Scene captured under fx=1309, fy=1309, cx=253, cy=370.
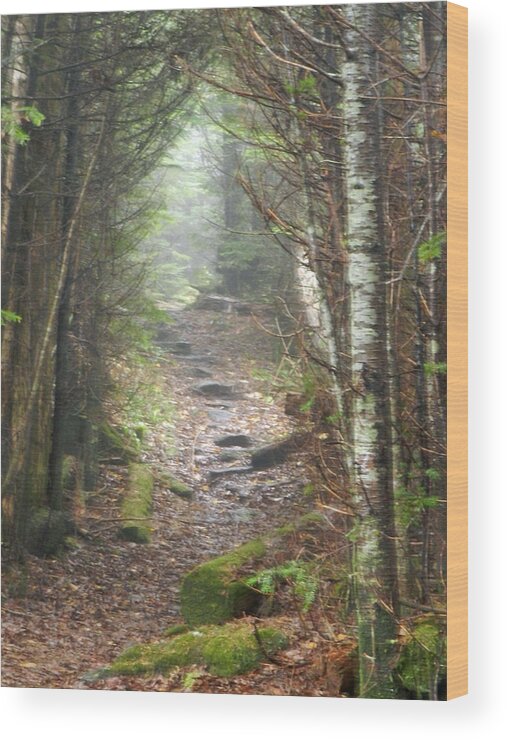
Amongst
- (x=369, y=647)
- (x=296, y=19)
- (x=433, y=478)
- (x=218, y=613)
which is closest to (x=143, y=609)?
(x=218, y=613)

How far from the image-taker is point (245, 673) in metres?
7.02

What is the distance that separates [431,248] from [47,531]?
2.63m

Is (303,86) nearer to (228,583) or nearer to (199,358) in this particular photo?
(199,358)

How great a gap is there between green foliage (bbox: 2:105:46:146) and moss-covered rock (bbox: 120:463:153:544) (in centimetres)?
202

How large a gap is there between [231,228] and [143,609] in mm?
2132

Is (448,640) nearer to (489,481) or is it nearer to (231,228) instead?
(489,481)

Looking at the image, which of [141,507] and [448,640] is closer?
[448,640]

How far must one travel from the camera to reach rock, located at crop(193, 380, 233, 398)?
7.11 metres

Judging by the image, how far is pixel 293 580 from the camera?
6996mm

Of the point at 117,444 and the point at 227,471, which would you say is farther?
the point at 117,444

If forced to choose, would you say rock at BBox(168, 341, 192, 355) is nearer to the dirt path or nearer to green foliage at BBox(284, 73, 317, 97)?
the dirt path

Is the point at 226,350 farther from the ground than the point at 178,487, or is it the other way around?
the point at 226,350

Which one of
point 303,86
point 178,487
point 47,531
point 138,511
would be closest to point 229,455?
point 178,487

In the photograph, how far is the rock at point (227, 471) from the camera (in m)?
7.09
